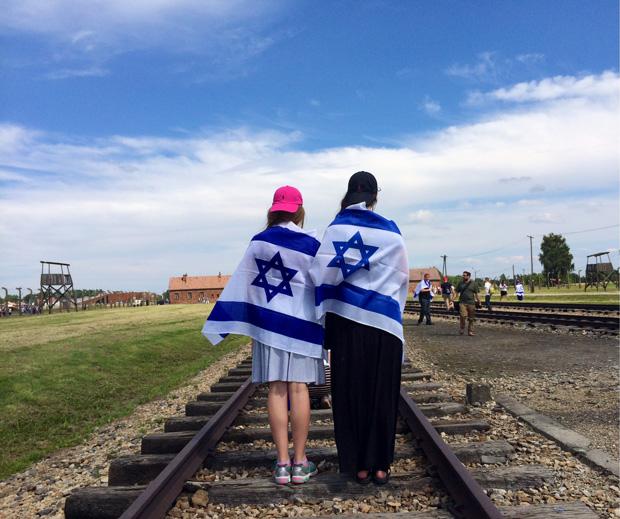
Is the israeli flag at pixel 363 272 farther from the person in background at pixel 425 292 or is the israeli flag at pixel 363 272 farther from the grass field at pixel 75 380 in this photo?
the person in background at pixel 425 292

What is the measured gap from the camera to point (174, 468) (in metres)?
3.44

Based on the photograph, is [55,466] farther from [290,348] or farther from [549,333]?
[549,333]

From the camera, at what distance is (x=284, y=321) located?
3539 mm

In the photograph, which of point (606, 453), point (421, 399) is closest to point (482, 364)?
point (421, 399)

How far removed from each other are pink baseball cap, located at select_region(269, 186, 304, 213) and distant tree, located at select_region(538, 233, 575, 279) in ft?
293

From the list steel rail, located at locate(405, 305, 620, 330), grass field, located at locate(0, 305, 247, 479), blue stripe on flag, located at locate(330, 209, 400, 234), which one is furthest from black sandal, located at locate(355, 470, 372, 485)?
steel rail, located at locate(405, 305, 620, 330)

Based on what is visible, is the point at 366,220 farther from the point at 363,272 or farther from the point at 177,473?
the point at 177,473

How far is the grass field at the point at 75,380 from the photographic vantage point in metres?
7.38

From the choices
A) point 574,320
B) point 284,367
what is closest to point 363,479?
point 284,367

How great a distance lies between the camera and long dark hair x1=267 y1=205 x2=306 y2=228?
11.9 ft

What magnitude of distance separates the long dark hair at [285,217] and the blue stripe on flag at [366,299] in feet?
1.67

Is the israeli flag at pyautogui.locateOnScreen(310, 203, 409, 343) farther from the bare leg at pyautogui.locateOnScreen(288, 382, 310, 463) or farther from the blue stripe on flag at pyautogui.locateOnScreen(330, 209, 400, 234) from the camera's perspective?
the bare leg at pyautogui.locateOnScreen(288, 382, 310, 463)

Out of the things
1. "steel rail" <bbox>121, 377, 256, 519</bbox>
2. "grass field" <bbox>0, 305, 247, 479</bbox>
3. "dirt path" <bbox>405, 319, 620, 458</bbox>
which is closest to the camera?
"steel rail" <bbox>121, 377, 256, 519</bbox>

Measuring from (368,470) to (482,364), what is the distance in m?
6.98
